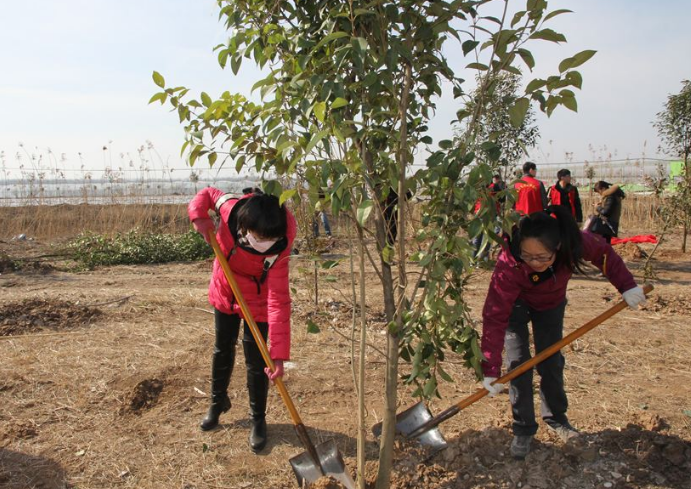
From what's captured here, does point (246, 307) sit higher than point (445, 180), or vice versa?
point (445, 180)

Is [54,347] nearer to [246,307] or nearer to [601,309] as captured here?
[246,307]

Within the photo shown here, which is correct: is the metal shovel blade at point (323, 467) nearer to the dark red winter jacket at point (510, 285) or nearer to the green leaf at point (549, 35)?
the dark red winter jacket at point (510, 285)

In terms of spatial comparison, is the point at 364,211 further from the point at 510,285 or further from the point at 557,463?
the point at 557,463

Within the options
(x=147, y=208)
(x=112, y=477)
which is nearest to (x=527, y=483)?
(x=112, y=477)

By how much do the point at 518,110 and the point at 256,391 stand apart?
6.82 ft

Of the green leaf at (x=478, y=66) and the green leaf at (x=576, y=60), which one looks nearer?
the green leaf at (x=576, y=60)

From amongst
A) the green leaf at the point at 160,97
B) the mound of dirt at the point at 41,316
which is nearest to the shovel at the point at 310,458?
the green leaf at the point at 160,97

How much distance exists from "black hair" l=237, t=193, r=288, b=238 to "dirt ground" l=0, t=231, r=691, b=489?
39 centimetres

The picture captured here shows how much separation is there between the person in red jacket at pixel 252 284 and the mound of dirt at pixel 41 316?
267 centimetres

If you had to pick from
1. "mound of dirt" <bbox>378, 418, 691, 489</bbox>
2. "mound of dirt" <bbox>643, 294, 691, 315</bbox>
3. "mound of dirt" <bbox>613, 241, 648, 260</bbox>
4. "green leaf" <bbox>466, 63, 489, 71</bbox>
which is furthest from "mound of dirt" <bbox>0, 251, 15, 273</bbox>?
"mound of dirt" <bbox>613, 241, 648, 260</bbox>

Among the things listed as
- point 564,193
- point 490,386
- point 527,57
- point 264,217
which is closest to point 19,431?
point 264,217

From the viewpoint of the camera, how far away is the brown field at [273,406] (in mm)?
2730

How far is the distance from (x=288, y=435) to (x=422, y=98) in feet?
6.87

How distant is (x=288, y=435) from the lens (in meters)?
3.18
